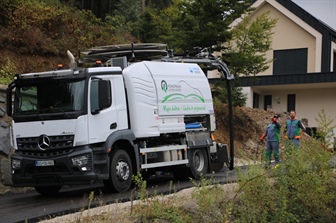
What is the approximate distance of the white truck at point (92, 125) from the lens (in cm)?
1180

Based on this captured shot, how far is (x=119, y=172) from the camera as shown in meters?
12.4

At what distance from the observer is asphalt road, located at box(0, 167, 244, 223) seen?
9555 mm

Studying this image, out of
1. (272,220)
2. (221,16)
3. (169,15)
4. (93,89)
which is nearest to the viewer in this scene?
(272,220)

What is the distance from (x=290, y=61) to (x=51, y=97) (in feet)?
96.0

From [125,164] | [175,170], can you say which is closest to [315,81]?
[175,170]

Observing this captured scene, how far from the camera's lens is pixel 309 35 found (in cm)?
3822

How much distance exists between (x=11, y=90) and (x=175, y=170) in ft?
16.6

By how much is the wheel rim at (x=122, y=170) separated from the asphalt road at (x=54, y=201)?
15.2 inches

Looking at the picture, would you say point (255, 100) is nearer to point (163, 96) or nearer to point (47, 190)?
point (163, 96)

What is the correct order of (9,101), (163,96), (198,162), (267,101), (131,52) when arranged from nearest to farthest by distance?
(9,101), (163,96), (131,52), (198,162), (267,101)

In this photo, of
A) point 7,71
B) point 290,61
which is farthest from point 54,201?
point 290,61

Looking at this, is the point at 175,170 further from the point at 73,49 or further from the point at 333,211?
the point at 73,49

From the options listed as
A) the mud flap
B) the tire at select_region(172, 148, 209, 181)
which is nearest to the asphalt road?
the tire at select_region(172, 148, 209, 181)

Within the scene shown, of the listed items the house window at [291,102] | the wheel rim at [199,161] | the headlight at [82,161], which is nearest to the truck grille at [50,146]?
the headlight at [82,161]
